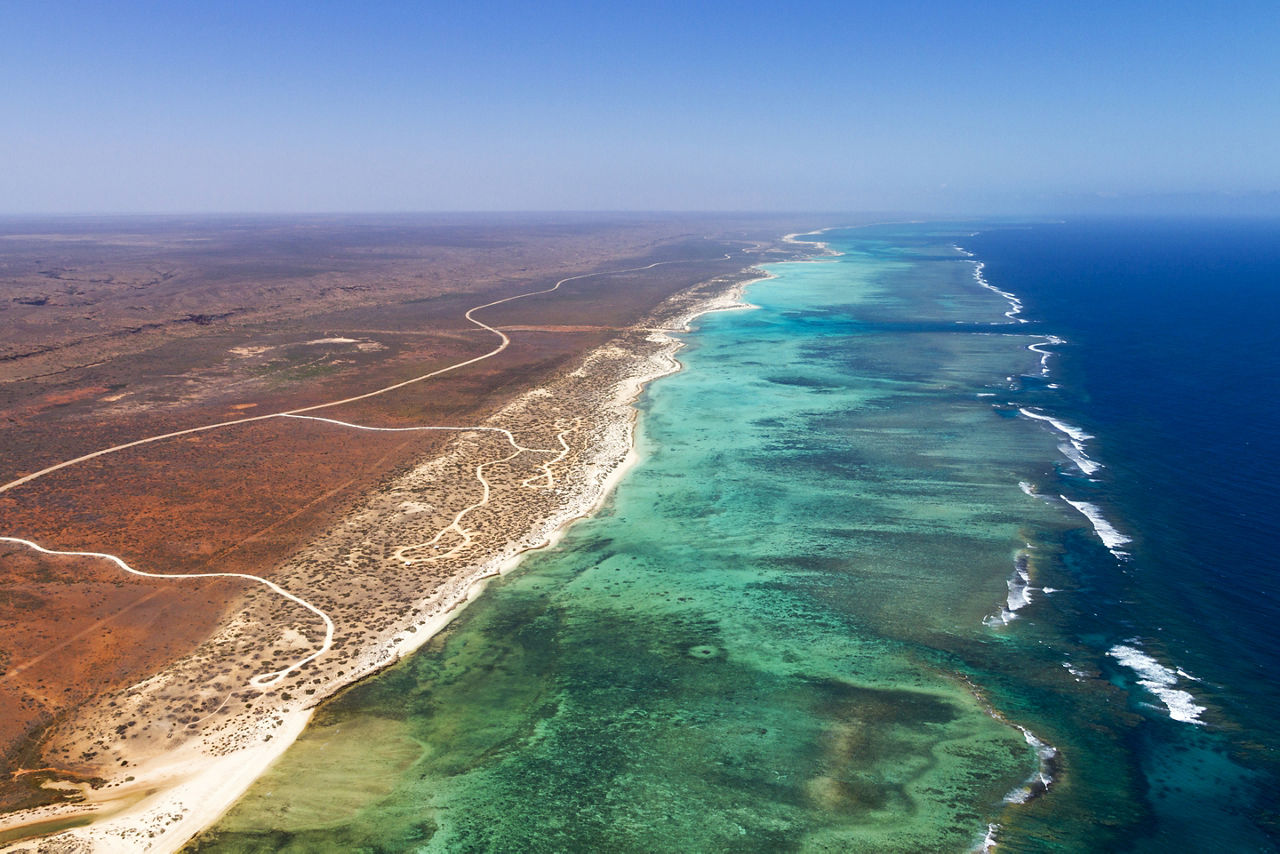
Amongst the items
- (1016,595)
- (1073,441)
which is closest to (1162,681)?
(1016,595)

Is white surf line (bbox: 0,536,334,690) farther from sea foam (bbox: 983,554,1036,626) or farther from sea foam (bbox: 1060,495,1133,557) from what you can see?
sea foam (bbox: 1060,495,1133,557)

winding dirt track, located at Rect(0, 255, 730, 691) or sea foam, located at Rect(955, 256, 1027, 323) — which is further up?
sea foam, located at Rect(955, 256, 1027, 323)

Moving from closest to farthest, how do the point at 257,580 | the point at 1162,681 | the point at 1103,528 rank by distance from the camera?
the point at 1162,681
the point at 257,580
the point at 1103,528

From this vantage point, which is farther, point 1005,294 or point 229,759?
point 1005,294

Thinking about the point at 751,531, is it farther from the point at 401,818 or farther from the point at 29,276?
the point at 29,276

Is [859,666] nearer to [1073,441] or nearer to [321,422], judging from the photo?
[1073,441]

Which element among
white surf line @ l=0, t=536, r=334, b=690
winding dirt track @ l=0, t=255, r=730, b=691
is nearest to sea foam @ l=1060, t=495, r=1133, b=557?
winding dirt track @ l=0, t=255, r=730, b=691

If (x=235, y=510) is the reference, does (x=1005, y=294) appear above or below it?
above
